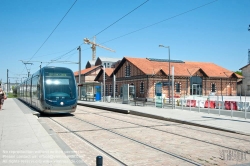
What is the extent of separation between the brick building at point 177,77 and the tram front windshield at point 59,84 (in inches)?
1106

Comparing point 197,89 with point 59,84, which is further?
point 197,89

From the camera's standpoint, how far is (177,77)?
4650 cm

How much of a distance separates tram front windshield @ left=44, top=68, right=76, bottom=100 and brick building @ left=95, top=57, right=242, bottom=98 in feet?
92.2

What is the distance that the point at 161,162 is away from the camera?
6.29 metres

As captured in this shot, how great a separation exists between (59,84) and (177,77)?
109ft

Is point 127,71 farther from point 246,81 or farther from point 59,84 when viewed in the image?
point 59,84

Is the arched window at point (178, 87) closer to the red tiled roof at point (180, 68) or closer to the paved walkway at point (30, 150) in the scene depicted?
the red tiled roof at point (180, 68)

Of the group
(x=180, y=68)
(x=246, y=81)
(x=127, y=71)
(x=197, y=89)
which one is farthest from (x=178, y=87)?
(x=246, y=81)

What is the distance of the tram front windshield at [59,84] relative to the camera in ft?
51.8

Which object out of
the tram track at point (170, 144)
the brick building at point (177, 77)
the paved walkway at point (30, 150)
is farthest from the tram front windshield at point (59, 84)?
the brick building at point (177, 77)

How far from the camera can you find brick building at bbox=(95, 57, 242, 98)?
45094 millimetres

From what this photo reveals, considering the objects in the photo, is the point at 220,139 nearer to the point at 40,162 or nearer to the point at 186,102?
the point at 40,162

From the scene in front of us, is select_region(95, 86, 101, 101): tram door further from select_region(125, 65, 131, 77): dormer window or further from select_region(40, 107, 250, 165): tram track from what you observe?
select_region(40, 107, 250, 165): tram track

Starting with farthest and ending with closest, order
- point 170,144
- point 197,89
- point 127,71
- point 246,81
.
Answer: point 246,81, point 127,71, point 197,89, point 170,144
